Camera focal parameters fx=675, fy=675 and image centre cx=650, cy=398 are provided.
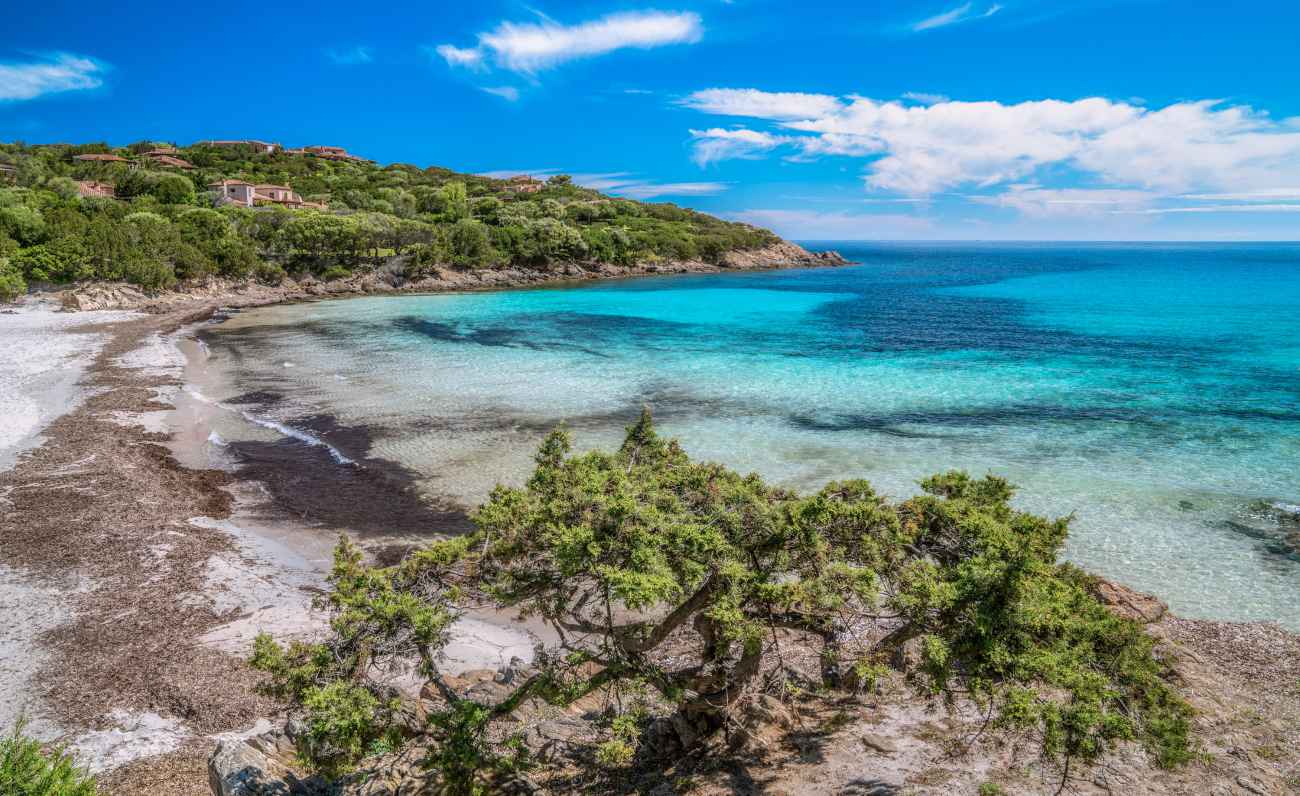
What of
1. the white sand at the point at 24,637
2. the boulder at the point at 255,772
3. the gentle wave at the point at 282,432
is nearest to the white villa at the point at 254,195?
the gentle wave at the point at 282,432

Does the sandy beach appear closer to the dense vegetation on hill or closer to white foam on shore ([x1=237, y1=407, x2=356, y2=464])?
white foam on shore ([x1=237, y1=407, x2=356, y2=464])

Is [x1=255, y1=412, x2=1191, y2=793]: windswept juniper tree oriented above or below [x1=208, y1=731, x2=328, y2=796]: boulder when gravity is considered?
above

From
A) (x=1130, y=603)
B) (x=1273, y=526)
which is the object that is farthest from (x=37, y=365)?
(x=1273, y=526)

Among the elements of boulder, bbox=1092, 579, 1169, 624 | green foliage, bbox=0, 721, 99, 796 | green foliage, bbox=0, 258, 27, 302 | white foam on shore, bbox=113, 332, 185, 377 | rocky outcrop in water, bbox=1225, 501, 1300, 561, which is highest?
green foliage, bbox=0, 258, 27, 302


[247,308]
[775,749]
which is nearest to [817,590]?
[775,749]

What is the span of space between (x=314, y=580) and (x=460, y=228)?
73.8 meters

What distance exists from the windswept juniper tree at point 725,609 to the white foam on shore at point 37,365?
17.2 meters

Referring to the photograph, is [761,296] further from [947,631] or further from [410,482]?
[947,631]

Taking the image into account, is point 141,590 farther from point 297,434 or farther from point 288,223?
point 288,223

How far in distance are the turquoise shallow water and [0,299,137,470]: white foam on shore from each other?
17.9 ft

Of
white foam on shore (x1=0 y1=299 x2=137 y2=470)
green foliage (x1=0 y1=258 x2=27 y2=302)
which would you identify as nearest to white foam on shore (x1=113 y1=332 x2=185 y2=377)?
white foam on shore (x1=0 y1=299 x2=137 y2=470)

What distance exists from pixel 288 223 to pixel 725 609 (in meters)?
72.8

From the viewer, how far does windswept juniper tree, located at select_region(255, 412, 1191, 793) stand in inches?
231

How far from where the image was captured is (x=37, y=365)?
28.6 m
